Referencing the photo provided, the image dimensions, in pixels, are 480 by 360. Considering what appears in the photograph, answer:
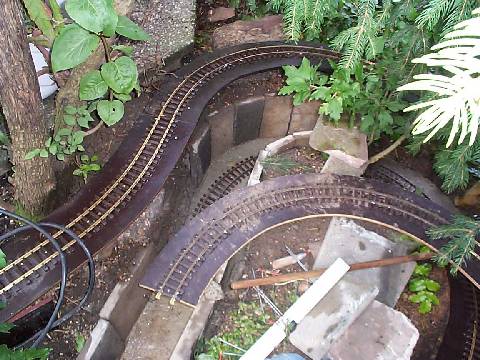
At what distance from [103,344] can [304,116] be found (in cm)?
270

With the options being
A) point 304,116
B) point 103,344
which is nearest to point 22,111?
point 103,344

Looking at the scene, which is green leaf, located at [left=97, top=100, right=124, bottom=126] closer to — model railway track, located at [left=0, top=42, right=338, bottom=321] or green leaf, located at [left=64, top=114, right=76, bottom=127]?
green leaf, located at [left=64, top=114, right=76, bottom=127]

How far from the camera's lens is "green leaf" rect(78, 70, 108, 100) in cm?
313

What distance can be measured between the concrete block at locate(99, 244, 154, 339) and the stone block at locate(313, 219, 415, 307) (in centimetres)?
123

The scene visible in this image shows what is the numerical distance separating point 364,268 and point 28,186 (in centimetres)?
237

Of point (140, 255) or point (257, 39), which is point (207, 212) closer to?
point (140, 255)

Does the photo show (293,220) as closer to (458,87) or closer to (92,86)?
(92,86)

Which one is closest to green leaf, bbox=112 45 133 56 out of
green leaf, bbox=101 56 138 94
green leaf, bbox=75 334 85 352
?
green leaf, bbox=101 56 138 94

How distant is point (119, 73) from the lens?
3094mm

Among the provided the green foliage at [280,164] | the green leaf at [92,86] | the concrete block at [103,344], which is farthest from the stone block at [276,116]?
the concrete block at [103,344]

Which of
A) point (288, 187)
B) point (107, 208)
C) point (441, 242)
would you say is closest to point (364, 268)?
point (441, 242)

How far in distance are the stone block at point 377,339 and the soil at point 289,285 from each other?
1.18ft

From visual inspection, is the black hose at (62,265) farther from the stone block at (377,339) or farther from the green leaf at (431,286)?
the green leaf at (431,286)

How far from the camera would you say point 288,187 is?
3.65 meters
